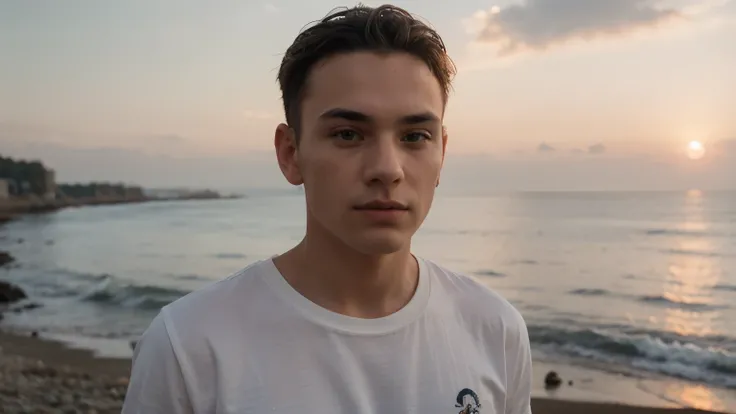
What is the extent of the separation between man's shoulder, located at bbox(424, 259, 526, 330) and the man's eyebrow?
0.57 meters

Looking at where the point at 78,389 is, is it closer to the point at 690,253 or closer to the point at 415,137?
the point at 415,137

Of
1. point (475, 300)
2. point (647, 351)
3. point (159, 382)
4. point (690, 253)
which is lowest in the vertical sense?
point (647, 351)

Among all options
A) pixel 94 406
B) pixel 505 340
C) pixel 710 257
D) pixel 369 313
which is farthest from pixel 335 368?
pixel 710 257

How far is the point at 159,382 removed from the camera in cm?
179

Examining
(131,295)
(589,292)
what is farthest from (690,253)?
(131,295)

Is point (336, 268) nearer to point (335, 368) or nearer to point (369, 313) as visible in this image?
point (369, 313)

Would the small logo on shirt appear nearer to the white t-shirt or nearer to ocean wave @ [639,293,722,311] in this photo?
the white t-shirt

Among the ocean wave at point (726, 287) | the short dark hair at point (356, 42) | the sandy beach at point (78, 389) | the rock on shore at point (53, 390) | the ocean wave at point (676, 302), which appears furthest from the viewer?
the ocean wave at point (726, 287)

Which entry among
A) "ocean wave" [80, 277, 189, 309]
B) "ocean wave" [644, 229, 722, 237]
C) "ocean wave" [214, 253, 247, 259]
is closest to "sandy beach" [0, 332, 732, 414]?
"ocean wave" [80, 277, 189, 309]

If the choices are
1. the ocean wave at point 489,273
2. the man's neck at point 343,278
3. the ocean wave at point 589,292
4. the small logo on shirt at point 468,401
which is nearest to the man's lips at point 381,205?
the man's neck at point 343,278

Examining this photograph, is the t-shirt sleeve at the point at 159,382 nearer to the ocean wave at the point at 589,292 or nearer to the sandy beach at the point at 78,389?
the sandy beach at the point at 78,389

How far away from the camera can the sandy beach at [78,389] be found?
298 inches

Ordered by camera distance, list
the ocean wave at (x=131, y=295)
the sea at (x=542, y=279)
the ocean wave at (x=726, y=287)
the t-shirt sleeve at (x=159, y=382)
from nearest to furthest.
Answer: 1. the t-shirt sleeve at (x=159, y=382)
2. the sea at (x=542, y=279)
3. the ocean wave at (x=131, y=295)
4. the ocean wave at (x=726, y=287)

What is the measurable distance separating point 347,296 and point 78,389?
25.0 feet
